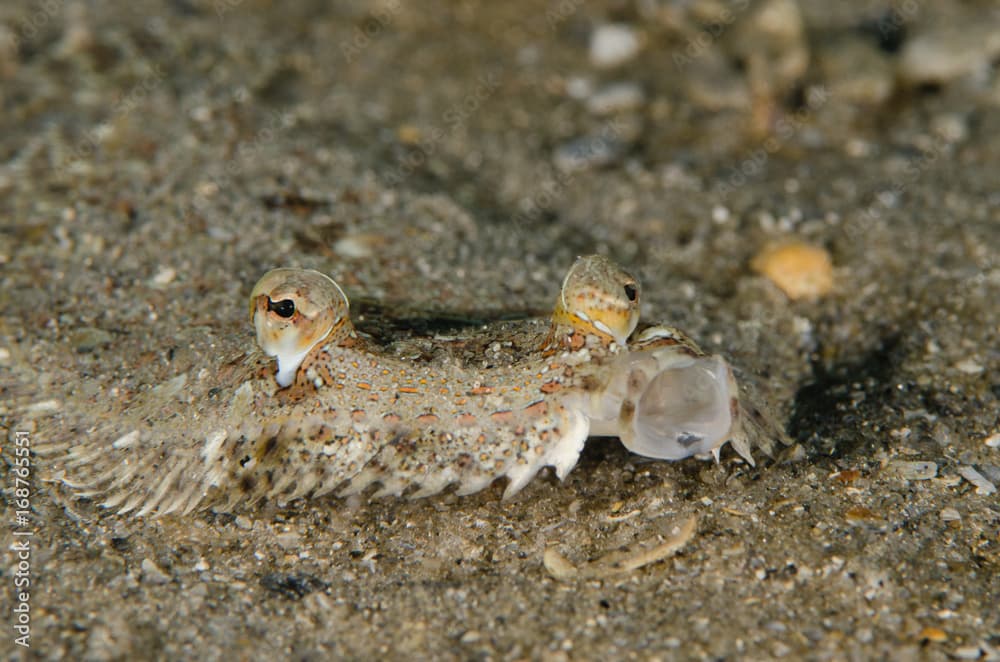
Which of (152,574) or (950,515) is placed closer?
(152,574)

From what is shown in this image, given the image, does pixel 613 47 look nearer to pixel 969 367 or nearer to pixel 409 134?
pixel 409 134

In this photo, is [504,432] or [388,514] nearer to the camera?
[504,432]

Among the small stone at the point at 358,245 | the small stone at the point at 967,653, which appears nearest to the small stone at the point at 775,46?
the small stone at the point at 358,245

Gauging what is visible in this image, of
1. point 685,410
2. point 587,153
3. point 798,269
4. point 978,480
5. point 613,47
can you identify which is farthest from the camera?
point 613,47

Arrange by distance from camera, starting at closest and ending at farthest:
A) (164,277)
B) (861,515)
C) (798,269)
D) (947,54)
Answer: (861,515) → (164,277) → (798,269) → (947,54)

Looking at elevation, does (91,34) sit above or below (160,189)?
above

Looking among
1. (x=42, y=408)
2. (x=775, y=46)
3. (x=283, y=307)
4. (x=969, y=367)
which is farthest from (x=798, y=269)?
(x=42, y=408)

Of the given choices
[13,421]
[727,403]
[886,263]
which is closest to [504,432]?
[727,403]

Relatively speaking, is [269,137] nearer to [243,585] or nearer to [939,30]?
[243,585]
